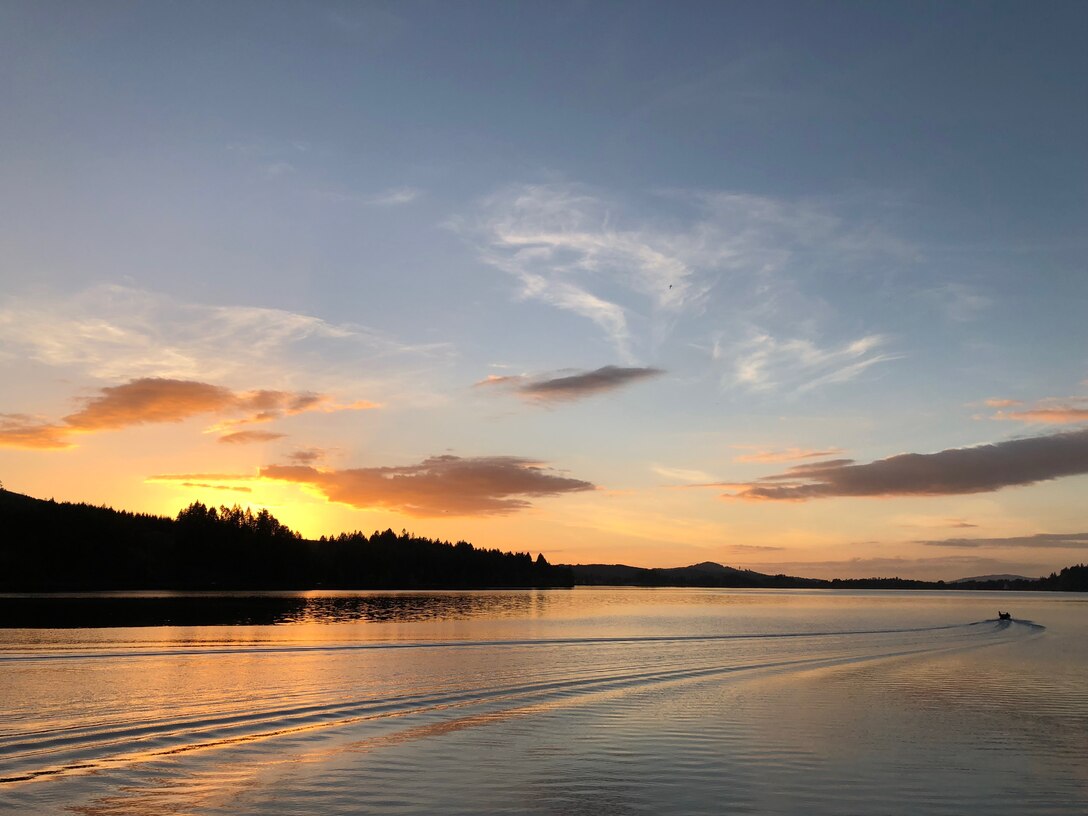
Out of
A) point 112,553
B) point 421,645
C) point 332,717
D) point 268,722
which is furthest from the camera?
point 112,553

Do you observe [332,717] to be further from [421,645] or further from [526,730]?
[421,645]

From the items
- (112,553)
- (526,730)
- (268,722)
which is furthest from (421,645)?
(112,553)

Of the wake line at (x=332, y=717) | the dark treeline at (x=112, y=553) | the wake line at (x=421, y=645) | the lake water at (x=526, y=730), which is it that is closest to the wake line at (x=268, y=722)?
the wake line at (x=332, y=717)

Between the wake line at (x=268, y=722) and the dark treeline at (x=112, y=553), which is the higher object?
the dark treeline at (x=112, y=553)

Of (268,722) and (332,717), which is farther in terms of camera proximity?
(332,717)

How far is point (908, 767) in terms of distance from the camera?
60.7ft

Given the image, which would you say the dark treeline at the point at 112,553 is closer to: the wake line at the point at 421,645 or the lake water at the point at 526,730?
the wake line at the point at 421,645

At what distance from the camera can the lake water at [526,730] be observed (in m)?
15.1

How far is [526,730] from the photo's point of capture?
22078 millimetres

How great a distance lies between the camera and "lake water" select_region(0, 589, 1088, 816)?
15125 millimetres

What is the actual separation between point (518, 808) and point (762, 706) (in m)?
15.0

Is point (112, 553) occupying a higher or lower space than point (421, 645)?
higher

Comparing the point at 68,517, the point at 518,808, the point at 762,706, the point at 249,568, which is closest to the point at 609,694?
the point at 762,706

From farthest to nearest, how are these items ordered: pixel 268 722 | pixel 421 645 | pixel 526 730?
pixel 421 645 → pixel 526 730 → pixel 268 722
